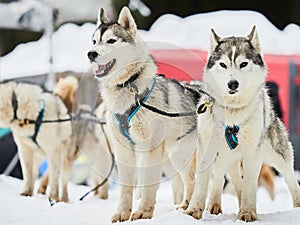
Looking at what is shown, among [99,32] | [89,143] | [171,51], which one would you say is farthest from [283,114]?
[99,32]

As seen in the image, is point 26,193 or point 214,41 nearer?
point 214,41

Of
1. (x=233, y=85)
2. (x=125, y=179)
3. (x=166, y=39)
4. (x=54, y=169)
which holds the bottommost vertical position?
(x=54, y=169)

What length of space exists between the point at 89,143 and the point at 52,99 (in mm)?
330

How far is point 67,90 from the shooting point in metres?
2.97

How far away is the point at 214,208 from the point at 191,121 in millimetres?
295

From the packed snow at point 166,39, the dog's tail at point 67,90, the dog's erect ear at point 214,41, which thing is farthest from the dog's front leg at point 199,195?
the dog's tail at point 67,90

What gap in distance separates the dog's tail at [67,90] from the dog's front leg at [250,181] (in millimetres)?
1429

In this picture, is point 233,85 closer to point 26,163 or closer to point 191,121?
point 191,121

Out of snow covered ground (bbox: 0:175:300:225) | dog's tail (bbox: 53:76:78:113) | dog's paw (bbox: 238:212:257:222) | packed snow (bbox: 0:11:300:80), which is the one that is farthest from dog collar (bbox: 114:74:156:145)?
dog's tail (bbox: 53:76:78:113)

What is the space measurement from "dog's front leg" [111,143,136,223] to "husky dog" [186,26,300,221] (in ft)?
0.72

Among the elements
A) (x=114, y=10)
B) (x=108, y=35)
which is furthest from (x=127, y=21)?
(x=114, y=10)

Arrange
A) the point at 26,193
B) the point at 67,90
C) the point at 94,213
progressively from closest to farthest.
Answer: the point at 94,213, the point at 26,193, the point at 67,90

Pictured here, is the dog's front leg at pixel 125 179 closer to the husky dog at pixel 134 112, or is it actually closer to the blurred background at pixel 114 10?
the husky dog at pixel 134 112

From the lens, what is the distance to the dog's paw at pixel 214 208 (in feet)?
5.96
